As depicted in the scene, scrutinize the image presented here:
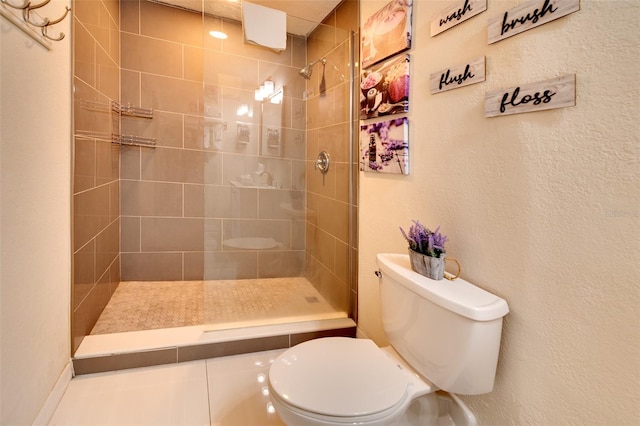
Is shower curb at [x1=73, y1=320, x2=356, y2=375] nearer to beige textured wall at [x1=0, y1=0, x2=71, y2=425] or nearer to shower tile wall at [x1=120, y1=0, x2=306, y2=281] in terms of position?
beige textured wall at [x1=0, y1=0, x2=71, y2=425]

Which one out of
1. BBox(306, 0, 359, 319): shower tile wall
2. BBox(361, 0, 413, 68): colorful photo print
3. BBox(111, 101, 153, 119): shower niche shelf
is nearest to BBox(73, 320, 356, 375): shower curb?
BBox(306, 0, 359, 319): shower tile wall

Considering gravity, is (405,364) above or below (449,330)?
below

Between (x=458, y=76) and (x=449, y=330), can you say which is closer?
(x=449, y=330)

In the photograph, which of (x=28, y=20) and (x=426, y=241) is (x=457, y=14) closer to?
(x=426, y=241)

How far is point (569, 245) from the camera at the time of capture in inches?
35.9

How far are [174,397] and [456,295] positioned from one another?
4.21 feet

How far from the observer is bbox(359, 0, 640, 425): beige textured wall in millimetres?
804

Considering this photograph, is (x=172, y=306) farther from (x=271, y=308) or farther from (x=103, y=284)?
(x=271, y=308)

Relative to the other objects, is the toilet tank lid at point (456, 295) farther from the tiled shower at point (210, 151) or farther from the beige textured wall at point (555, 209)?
the tiled shower at point (210, 151)

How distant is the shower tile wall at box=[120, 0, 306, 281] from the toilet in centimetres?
105

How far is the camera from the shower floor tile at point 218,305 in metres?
1.96

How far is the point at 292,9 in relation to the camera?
7.48ft

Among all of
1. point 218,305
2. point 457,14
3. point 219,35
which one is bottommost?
point 218,305

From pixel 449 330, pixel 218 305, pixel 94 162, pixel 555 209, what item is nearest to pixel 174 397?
pixel 218 305
